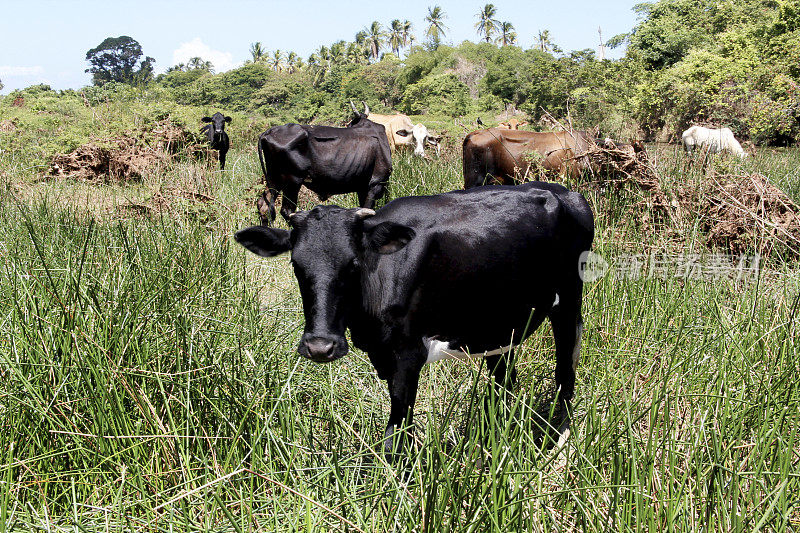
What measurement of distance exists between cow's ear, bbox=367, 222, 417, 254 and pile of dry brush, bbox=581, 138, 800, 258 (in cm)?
343

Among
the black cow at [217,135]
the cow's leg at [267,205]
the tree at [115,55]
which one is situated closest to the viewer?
the cow's leg at [267,205]

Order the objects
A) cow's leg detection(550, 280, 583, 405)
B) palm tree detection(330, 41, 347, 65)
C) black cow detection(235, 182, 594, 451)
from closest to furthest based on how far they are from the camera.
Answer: black cow detection(235, 182, 594, 451) < cow's leg detection(550, 280, 583, 405) < palm tree detection(330, 41, 347, 65)

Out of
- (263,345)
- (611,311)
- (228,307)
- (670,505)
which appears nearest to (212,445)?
(263,345)

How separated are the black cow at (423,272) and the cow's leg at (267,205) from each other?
4925mm

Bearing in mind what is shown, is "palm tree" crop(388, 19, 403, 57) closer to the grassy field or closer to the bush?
the bush

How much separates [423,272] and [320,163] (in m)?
5.35

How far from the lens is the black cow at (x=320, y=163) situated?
7613 millimetres

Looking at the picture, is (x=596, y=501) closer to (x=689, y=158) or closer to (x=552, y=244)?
(x=552, y=244)

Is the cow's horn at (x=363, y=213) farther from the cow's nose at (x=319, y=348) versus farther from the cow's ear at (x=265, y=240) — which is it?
the cow's nose at (x=319, y=348)

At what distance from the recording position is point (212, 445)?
235 cm

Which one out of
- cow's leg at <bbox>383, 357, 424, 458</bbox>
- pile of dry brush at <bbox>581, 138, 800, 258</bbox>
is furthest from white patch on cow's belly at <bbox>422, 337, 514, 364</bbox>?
pile of dry brush at <bbox>581, 138, 800, 258</bbox>

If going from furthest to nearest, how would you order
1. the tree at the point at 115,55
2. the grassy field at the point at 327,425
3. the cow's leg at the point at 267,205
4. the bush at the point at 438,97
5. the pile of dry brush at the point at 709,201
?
1. the tree at the point at 115,55
2. the bush at the point at 438,97
3. the cow's leg at the point at 267,205
4. the pile of dry brush at the point at 709,201
5. the grassy field at the point at 327,425

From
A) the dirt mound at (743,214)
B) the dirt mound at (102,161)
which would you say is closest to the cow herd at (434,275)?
the dirt mound at (743,214)

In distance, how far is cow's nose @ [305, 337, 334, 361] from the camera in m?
2.22
